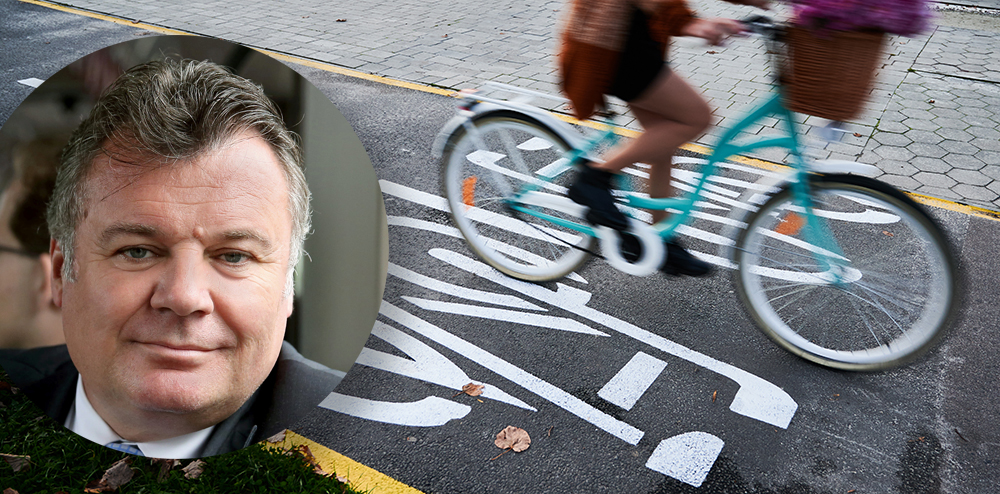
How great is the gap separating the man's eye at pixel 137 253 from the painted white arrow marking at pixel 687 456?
2103 mm

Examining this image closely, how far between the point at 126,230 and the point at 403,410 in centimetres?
188

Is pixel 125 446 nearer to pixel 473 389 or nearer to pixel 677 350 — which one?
pixel 473 389

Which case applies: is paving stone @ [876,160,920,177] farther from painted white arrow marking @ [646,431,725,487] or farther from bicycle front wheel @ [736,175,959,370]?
painted white arrow marking @ [646,431,725,487]

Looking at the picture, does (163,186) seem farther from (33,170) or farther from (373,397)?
(373,397)

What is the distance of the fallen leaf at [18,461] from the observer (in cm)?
245

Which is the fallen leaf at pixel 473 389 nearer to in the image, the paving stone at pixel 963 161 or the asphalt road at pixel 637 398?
the asphalt road at pixel 637 398

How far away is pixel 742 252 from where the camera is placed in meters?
3.26

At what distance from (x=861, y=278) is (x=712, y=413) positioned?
3.45 ft

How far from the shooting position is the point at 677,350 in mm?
3385

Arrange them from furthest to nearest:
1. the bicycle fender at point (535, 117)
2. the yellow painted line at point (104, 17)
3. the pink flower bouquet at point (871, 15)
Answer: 1. the yellow painted line at point (104, 17)
2. the bicycle fender at point (535, 117)
3. the pink flower bouquet at point (871, 15)

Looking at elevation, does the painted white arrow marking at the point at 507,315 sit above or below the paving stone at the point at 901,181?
above

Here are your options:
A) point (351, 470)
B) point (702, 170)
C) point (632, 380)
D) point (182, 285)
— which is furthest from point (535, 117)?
point (182, 285)

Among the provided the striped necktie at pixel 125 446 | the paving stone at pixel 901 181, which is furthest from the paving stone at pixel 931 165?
the striped necktie at pixel 125 446

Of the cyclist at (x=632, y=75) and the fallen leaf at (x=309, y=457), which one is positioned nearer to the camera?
the fallen leaf at (x=309, y=457)
